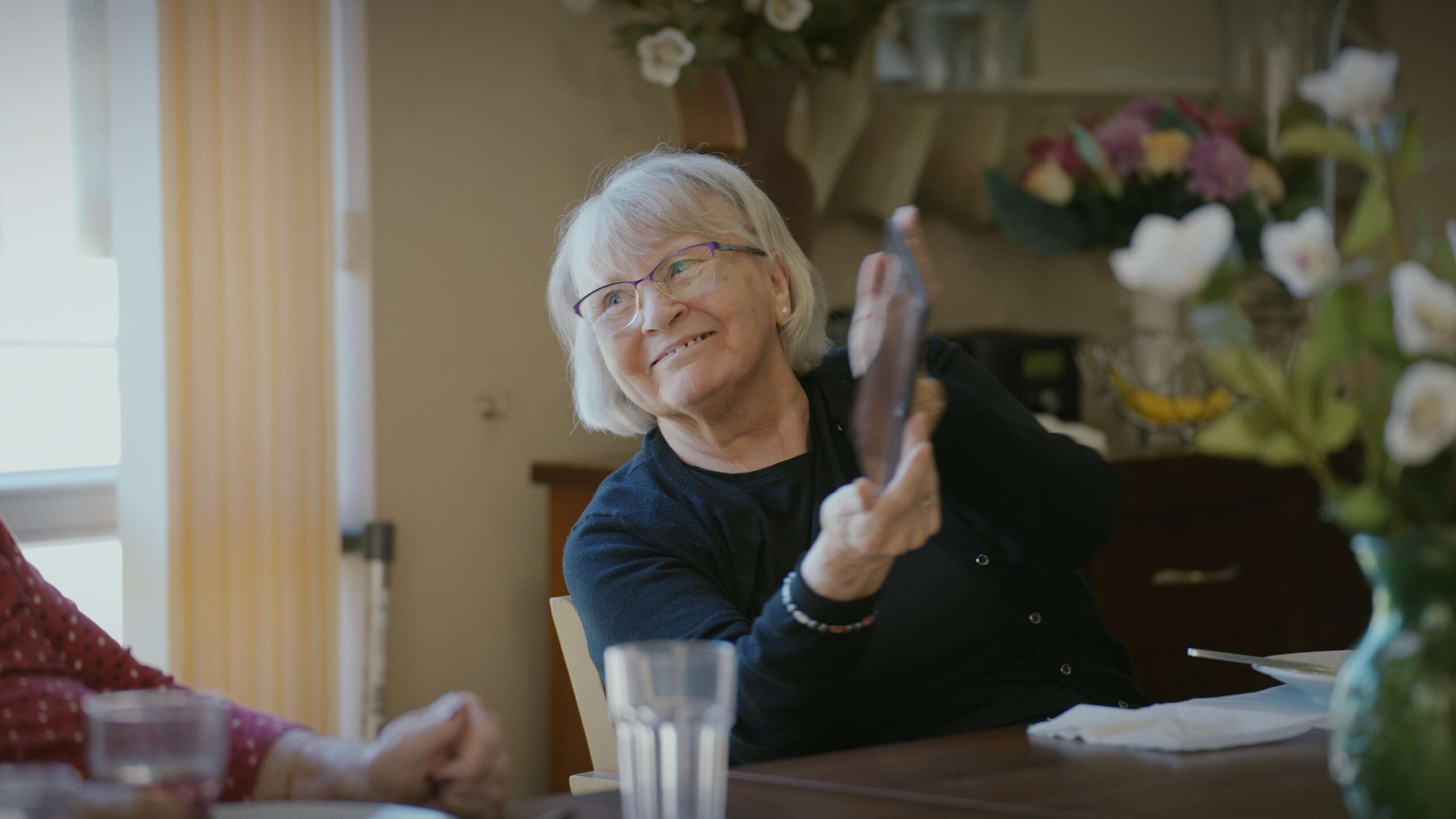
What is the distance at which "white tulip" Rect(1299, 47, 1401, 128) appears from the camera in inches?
29.8

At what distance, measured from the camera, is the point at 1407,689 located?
0.74 m

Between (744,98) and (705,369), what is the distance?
4.07 ft

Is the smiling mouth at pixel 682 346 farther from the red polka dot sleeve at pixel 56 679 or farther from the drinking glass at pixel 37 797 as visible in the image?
the drinking glass at pixel 37 797

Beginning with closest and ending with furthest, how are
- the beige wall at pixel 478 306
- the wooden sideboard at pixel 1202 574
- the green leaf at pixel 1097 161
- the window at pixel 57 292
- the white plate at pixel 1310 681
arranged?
the white plate at pixel 1310 681, the window at pixel 57 292, the beige wall at pixel 478 306, the wooden sideboard at pixel 1202 574, the green leaf at pixel 1097 161

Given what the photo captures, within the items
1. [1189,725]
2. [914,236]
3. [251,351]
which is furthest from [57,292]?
[1189,725]

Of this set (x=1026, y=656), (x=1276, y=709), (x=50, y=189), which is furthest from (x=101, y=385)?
(x=1276, y=709)

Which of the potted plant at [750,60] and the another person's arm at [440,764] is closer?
the another person's arm at [440,764]

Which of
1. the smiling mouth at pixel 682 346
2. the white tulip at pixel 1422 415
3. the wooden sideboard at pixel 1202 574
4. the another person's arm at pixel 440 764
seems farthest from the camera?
the wooden sideboard at pixel 1202 574

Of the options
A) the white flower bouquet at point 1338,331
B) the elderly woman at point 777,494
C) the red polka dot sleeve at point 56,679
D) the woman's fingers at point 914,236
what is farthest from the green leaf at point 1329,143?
the red polka dot sleeve at point 56,679

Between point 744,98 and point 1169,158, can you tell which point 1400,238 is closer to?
point 744,98

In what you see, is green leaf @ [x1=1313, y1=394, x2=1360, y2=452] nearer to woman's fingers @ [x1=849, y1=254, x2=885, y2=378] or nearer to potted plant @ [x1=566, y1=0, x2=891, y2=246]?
woman's fingers @ [x1=849, y1=254, x2=885, y2=378]

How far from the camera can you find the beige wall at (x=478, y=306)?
2.63 metres

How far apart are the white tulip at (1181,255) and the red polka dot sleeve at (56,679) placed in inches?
31.4

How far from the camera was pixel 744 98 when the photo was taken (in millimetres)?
2766
